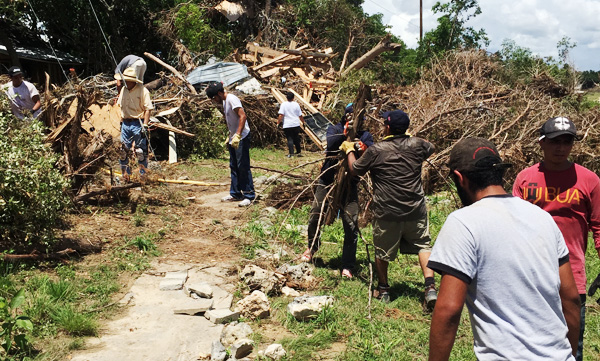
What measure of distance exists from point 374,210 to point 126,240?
2.95 m

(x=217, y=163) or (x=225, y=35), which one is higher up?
(x=225, y=35)

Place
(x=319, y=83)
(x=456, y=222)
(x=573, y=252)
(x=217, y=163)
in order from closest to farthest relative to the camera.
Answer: (x=456, y=222) < (x=573, y=252) < (x=217, y=163) < (x=319, y=83)

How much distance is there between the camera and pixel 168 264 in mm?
5391

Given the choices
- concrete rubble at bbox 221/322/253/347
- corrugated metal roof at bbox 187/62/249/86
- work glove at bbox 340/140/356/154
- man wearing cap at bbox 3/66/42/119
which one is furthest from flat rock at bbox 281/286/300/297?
corrugated metal roof at bbox 187/62/249/86

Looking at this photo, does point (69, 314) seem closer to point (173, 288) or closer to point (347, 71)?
point (173, 288)

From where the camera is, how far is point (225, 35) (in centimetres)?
1906

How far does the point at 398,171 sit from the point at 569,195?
159cm

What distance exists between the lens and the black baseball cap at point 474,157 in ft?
6.54

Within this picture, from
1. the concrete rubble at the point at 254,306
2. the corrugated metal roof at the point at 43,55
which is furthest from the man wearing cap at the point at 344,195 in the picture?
the corrugated metal roof at the point at 43,55

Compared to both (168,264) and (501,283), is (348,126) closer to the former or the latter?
(168,264)

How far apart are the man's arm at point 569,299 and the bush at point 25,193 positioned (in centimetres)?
446

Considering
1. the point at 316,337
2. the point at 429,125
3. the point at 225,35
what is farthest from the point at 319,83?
the point at 316,337

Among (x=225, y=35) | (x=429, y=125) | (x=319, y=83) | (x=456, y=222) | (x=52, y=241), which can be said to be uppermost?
(x=225, y=35)

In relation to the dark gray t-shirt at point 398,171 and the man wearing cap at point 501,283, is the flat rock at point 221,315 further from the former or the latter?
the man wearing cap at point 501,283
